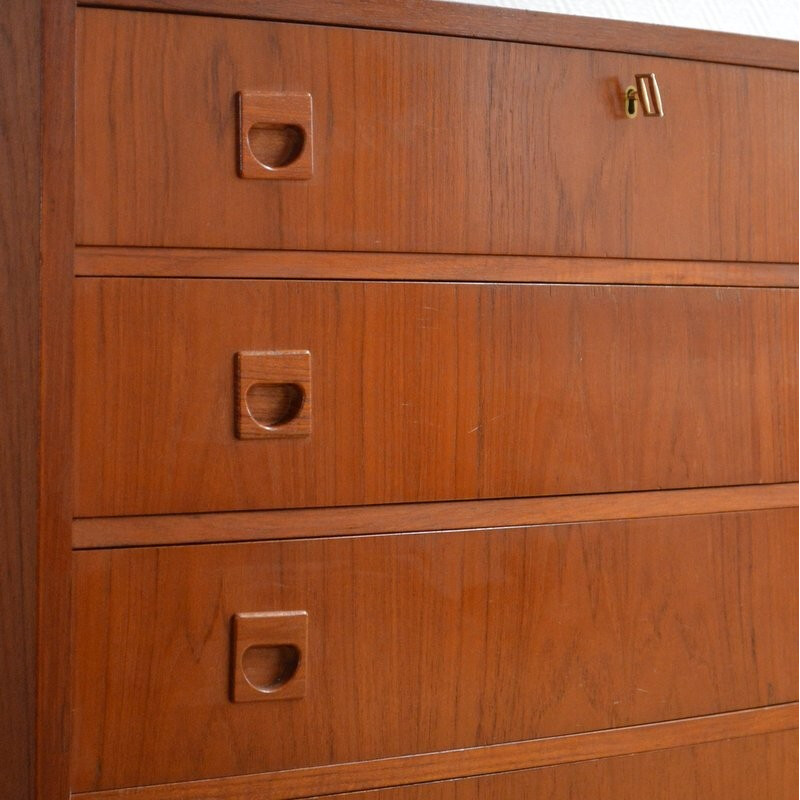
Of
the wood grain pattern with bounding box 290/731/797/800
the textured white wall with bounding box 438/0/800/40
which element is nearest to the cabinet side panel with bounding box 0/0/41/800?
the wood grain pattern with bounding box 290/731/797/800

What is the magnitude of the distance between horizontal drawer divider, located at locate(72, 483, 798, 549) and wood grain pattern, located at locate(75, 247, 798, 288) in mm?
204

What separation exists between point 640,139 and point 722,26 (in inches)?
29.5

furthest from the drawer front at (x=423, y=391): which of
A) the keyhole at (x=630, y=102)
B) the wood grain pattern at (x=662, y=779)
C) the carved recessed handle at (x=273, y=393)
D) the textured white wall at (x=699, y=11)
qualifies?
the textured white wall at (x=699, y=11)

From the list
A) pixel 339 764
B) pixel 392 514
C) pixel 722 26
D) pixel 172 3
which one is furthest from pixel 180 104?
pixel 722 26

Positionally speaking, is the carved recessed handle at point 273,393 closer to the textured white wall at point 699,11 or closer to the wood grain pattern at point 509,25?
the wood grain pattern at point 509,25

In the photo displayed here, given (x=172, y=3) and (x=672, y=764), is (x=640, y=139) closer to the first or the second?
(x=172, y=3)

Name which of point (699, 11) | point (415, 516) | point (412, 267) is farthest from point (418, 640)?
point (699, 11)

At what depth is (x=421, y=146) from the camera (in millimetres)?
848

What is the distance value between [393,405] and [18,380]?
31cm

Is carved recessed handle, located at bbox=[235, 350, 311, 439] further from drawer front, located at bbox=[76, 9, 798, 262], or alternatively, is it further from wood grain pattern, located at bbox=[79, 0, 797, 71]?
wood grain pattern, located at bbox=[79, 0, 797, 71]

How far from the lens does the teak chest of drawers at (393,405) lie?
30.6 inches

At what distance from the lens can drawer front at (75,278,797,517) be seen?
0.79 meters

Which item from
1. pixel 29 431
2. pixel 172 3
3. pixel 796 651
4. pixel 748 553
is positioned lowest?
pixel 796 651

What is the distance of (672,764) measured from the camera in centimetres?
94
